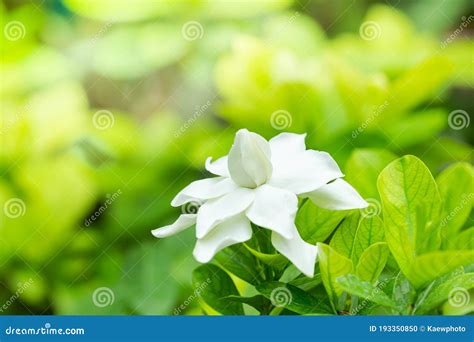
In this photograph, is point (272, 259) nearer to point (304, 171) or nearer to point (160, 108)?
point (304, 171)

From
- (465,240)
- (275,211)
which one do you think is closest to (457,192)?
(465,240)

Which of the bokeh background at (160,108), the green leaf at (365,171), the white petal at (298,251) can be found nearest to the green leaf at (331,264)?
the white petal at (298,251)

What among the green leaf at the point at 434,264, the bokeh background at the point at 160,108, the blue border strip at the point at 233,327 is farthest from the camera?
the bokeh background at the point at 160,108

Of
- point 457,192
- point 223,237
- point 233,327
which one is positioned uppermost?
point 457,192

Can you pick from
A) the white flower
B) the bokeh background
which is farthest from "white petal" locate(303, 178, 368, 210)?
the bokeh background

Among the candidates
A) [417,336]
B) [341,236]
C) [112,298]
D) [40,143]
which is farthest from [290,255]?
[40,143]

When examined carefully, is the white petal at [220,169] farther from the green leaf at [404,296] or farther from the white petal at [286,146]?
the green leaf at [404,296]
